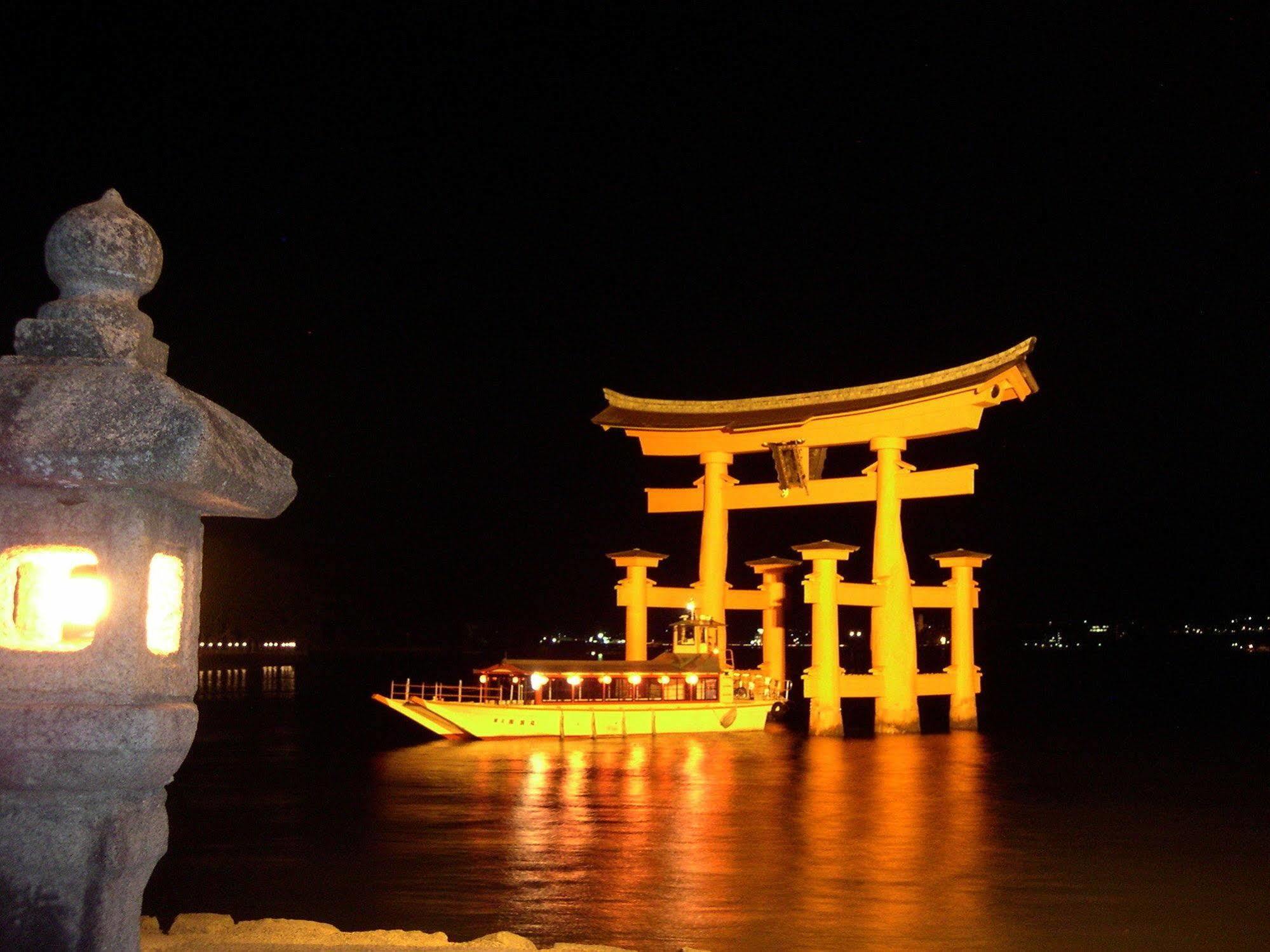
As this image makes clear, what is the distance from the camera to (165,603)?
439 centimetres

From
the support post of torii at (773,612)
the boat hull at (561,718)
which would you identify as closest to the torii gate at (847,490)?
the boat hull at (561,718)

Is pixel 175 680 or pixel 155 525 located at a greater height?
pixel 155 525

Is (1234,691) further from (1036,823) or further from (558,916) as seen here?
(558,916)

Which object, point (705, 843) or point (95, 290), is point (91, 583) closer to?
point (95, 290)

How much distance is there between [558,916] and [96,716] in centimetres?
868

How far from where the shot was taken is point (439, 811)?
797 inches

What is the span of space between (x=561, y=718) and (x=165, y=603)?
28.8m

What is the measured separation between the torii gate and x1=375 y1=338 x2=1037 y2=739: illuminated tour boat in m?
0.04

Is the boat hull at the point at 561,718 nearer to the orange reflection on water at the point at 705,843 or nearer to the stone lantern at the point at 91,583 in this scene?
the orange reflection on water at the point at 705,843

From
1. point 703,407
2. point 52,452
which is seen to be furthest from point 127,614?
point 703,407

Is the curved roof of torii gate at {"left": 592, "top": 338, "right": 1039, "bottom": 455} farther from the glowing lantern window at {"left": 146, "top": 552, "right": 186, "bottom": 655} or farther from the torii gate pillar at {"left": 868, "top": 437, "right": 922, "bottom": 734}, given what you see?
the glowing lantern window at {"left": 146, "top": 552, "right": 186, "bottom": 655}

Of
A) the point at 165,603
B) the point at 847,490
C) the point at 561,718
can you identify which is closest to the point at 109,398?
the point at 165,603

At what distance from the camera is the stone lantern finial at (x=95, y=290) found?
4223mm

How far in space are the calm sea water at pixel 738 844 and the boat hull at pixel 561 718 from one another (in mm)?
579
